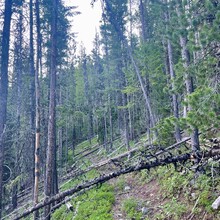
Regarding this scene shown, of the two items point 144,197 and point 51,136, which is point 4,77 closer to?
point 51,136

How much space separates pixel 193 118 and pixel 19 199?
13910 mm

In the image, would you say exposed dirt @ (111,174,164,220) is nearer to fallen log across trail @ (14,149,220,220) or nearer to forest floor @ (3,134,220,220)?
forest floor @ (3,134,220,220)

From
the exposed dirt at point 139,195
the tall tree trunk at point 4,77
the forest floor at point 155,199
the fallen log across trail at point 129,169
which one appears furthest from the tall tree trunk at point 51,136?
the fallen log across trail at point 129,169

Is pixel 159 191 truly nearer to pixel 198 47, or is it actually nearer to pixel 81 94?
pixel 198 47

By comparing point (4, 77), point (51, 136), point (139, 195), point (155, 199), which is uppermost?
point (4, 77)

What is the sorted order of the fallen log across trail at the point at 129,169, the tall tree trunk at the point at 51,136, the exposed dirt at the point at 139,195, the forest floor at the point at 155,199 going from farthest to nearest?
the tall tree trunk at the point at 51,136 < the exposed dirt at the point at 139,195 < the forest floor at the point at 155,199 < the fallen log across trail at the point at 129,169

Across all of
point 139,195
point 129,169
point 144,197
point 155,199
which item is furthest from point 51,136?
point 129,169

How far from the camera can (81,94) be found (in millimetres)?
34562

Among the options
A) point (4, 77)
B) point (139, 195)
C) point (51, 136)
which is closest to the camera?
point (4, 77)

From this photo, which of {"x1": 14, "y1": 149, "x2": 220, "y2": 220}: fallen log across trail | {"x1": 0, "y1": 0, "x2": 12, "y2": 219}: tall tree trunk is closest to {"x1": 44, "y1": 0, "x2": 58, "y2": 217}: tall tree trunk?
{"x1": 0, "y1": 0, "x2": 12, "y2": 219}: tall tree trunk

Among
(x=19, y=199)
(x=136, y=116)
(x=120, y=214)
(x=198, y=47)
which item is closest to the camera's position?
(x=198, y=47)

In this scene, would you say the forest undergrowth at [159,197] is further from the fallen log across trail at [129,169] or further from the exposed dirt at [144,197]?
the fallen log across trail at [129,169]

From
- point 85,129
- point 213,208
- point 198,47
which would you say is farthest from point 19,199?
point 85,129

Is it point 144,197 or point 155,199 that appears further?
point 144,197
